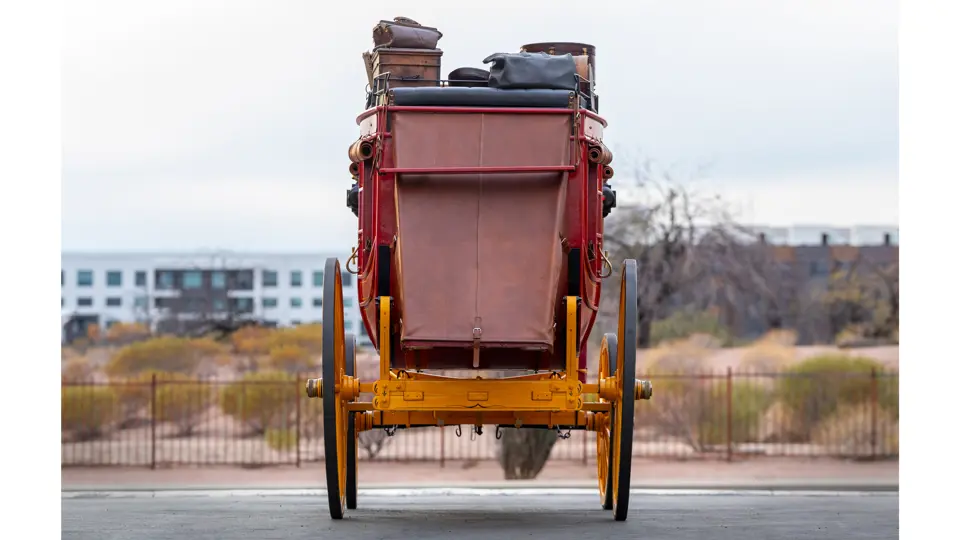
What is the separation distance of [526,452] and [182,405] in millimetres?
14494

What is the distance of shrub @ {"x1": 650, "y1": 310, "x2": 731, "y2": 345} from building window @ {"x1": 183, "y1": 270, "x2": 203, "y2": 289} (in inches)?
892

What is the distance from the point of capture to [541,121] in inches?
419

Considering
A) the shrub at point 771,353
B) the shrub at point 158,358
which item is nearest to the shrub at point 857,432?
the shrub at point 771,353

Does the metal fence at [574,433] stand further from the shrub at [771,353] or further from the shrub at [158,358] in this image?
the shrub at [771,353]

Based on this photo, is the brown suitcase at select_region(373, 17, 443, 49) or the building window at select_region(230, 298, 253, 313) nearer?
the brown suitcase at select_region(373, 17, 443, 49)

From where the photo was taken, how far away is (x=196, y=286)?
6431 cm

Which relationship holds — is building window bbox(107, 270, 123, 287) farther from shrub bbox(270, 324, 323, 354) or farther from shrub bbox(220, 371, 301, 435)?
shrub bbox(220, 371, 301, 435)

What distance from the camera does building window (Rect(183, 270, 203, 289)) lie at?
211 ft

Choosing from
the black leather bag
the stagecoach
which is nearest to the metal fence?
the stagecoach

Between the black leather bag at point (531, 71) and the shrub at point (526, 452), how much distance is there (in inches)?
666

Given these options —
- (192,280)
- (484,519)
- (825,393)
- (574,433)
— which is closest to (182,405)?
(574,433)

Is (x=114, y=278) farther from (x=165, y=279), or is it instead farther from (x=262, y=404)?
(x=262, y=404)

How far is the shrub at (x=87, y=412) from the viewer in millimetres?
35875
